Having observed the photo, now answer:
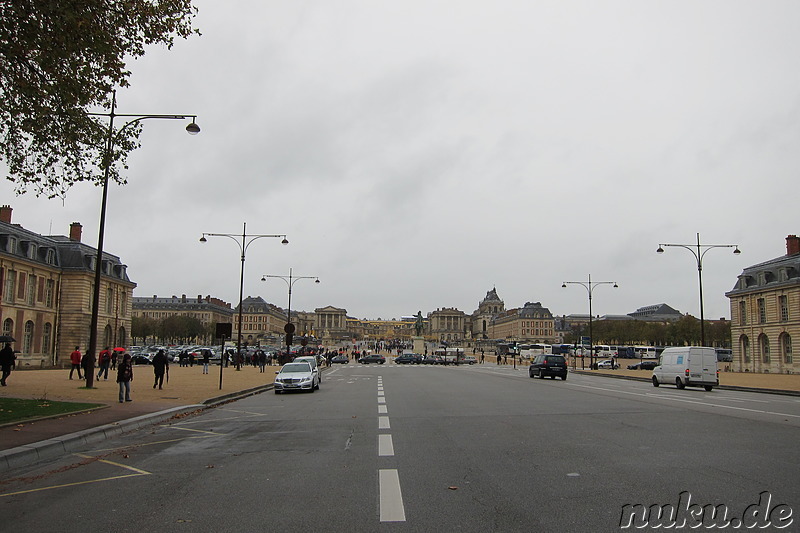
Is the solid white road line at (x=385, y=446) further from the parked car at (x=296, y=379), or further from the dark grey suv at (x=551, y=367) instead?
the dark grey suv at (x=551, y=367)

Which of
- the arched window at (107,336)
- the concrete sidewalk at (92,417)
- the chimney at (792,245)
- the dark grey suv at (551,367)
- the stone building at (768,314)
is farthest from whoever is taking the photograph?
the arched window at (107,336)

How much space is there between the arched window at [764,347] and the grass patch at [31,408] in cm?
6350

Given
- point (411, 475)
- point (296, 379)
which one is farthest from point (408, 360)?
point (411, 475)

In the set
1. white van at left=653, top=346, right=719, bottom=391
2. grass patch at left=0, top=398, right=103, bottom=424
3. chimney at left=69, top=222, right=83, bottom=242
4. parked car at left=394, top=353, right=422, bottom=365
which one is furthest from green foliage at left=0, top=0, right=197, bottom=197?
parked car at left=394, top=353, right=422, bottom=365

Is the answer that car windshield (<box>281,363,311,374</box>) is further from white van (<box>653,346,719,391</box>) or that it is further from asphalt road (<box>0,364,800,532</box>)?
white van (<box>653,346,719,391</box>)

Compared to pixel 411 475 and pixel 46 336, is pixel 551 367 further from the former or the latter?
pixel 46 336

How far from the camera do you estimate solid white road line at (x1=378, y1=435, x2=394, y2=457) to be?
10.7 m

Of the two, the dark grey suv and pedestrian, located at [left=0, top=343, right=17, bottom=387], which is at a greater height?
pedestrian, located at [left=0, top=343, right=17, bottom=387]

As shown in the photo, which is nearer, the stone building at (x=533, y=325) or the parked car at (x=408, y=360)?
the parked car at (x=408, y=360)

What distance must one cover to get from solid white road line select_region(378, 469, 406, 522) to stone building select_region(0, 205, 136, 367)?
179 ft

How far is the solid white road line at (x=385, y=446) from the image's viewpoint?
35.1ft

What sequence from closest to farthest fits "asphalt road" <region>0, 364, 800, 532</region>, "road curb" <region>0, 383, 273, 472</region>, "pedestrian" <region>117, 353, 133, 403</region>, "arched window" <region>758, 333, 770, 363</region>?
"asphalt road" <region>0, 364, 800, 532</region> → "road curb" <region>0, 383, 273, 472</region> → "pedestrian" <region>117, 353, 133, 403</region> → "arched window" <region>758, 333, 770, 363</region>

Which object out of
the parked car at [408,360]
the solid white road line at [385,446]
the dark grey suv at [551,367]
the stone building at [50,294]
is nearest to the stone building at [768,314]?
the dark grey suv at [551,367]

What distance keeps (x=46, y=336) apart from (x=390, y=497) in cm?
6271
